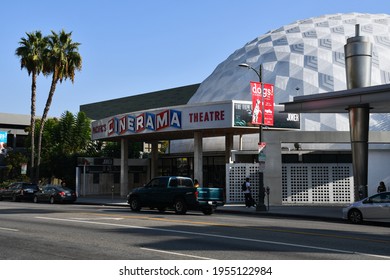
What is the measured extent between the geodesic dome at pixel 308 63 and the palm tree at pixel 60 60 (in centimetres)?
1112

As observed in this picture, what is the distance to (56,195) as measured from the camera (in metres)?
37.0

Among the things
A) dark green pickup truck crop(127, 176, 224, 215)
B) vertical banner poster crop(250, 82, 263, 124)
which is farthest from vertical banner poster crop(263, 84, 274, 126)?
dark green pickup truck crop(127, 176, 224, 215)

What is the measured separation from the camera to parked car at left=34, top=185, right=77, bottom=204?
3672cm

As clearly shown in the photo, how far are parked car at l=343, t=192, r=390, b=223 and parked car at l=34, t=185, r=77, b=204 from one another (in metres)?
21.4

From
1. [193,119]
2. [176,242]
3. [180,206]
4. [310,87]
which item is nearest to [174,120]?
[193,119]

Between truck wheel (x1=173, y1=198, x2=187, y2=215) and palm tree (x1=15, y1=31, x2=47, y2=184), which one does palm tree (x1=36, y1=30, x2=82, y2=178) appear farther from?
truck wheel (x1=173, y1=198, x2=187, y2=215)

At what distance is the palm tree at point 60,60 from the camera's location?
44.2 meters

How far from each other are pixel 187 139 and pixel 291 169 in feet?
46.4

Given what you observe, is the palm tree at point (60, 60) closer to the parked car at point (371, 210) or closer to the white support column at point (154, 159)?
the white support column at point (154, 159)

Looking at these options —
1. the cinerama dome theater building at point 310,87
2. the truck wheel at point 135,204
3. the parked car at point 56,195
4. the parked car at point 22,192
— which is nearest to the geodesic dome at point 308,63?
the cinerama dome theater building at point 310,87

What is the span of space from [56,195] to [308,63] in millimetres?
21311

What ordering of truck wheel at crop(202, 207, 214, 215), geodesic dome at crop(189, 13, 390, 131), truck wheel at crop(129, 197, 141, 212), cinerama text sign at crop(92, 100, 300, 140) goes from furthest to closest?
geodesic dome at crop(189, 13, 390, 131), cinerama text sign at crop(92, 100, 300, 140), truck wheel at crop(129, 197, 141, 212), truck wheel at crop(202, 207, 214, 215)
